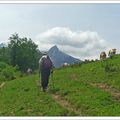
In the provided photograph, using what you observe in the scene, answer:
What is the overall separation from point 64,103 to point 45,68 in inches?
167

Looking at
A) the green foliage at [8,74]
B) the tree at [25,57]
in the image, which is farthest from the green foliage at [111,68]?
the tree at [25,57]

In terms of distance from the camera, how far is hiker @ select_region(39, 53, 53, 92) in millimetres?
27438

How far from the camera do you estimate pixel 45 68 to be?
90.4 ft

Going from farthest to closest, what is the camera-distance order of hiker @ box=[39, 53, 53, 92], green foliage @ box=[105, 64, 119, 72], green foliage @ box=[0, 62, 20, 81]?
green foliage @ box=[0, 62, 20, 81] → green foliage @ box=[105, 64, 119, 72] → hiker @ box=[39, 53, 53, 92]

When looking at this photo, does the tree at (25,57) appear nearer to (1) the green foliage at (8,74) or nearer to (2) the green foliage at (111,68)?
(1) the green foliage at (8,74)

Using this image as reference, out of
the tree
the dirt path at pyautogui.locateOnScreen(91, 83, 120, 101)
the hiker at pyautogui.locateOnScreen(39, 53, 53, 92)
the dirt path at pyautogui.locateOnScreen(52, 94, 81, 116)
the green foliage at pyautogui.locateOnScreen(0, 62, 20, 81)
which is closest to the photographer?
the dirt path at pyautogui.locateOnScreen(52, 94, 81, 116)

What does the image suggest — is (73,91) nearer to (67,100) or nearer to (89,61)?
(67,100)

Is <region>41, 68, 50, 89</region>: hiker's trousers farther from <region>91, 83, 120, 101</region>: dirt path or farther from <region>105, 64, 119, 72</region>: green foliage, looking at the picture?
<region>105, 64, 119, 72</region>: green foliage

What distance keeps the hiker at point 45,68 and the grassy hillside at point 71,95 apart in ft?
1.50

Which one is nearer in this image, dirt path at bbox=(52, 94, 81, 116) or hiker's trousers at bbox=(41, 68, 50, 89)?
dirt path at bbox=(52, 94, 81, 116)

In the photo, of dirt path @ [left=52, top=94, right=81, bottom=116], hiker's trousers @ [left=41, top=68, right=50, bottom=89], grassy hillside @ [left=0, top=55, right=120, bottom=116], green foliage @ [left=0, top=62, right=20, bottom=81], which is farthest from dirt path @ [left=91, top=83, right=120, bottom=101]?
green foliage @ [left=0, top=62, right=20, bottom=81]

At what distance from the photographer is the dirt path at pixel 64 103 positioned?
22.2 m

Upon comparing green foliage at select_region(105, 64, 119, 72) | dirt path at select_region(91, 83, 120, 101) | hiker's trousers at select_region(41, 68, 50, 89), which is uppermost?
green foliage at select_region(105, 64, 119, 72)

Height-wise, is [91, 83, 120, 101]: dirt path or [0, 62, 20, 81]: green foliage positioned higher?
[0, 62, 20, 81]: green foliage
